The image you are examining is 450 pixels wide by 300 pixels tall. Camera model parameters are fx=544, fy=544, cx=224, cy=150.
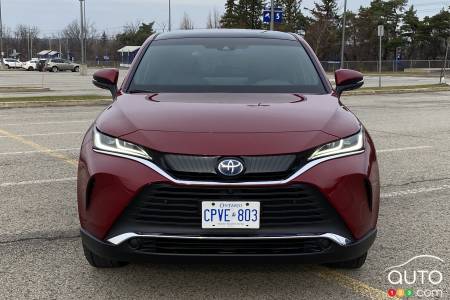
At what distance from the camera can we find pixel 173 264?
301 cm

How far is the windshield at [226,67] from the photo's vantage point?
4094 mm

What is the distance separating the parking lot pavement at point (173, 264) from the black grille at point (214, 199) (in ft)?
0.97

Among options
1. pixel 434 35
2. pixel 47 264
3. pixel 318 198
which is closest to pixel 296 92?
pixel 318 198

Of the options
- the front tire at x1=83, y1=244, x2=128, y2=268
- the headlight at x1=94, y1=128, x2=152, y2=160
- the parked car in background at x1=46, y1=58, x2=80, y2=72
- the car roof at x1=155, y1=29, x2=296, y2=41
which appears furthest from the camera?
the parked car in background at x1=46, y1=58, x2=80, y2=72

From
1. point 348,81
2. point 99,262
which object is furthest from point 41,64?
point 99,262

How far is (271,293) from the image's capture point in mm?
3334

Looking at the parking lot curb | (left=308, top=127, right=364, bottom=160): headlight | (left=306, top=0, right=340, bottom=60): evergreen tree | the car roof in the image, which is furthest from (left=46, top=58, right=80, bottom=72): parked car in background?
(left=308, top=127, right=364, bottom=160): headlight

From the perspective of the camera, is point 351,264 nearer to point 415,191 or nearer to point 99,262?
point 99,262

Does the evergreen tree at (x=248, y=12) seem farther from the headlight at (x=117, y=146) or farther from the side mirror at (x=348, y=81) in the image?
the headlight at (x=117, y=146)

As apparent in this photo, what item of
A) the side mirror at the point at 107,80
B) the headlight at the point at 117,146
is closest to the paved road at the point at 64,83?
the side mirror at the point at 107,80

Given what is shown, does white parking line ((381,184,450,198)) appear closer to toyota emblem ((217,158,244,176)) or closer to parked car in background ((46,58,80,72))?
toyota emblem ((217,158,244,176))

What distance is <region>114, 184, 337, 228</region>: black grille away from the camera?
2.93m

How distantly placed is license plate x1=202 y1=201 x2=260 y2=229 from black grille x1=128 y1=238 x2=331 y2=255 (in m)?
0.09

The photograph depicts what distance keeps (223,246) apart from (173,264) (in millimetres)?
302
